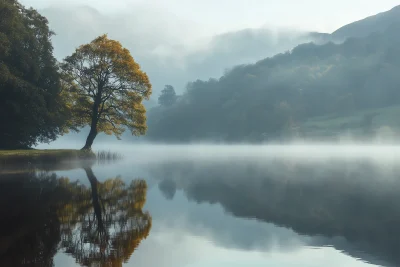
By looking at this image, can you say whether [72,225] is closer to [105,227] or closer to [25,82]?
[105,227]

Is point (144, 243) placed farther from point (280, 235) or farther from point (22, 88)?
point (22, 88)

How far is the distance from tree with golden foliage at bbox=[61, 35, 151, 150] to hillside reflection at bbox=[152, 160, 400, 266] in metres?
33.7

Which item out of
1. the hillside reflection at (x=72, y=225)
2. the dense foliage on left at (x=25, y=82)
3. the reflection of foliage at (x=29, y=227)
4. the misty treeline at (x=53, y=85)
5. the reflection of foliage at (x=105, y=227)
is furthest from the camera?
the misty treeline at (x=53, y=85)

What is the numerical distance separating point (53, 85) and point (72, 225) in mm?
48650

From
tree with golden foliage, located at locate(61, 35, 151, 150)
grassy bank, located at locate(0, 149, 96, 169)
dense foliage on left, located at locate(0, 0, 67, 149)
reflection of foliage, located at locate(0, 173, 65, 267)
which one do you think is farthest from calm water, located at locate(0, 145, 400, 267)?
tree with golden foliage, located at locate(61, 35, 151, 150)

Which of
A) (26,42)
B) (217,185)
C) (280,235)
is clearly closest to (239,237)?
(280,235)

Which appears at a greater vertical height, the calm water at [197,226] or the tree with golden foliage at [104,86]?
the tree with golden foliage at [104,86]

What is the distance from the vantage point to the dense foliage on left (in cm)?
4925

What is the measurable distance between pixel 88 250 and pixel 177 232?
169 inches

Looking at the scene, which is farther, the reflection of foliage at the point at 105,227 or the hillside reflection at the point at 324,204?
the hillside reflection at the point at 324,204

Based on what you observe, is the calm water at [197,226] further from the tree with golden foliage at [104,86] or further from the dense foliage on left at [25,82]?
the tree with golden foliage at [104,86]

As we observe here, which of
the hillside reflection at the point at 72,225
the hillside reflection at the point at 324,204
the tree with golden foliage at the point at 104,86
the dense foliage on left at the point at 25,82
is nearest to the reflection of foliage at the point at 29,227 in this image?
the hillside reflection at the point at 72,225

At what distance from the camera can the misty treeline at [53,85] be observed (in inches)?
2008

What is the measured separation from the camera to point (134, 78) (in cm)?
6612
